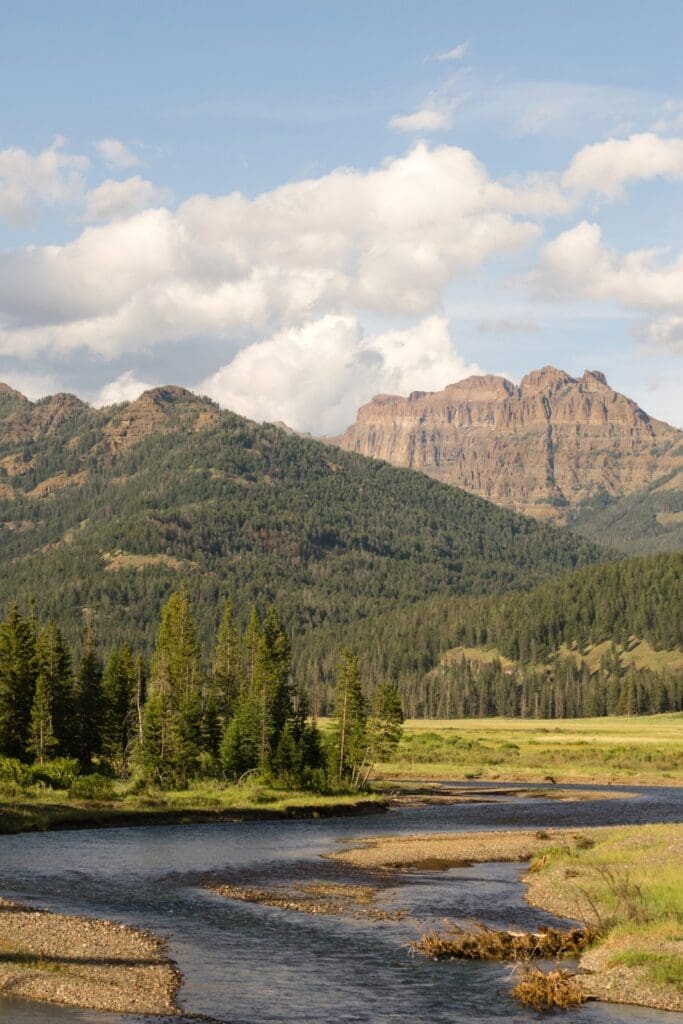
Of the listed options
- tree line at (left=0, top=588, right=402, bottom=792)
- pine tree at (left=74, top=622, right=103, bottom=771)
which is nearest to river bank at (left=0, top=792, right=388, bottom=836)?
tree line at (left=0, top=588, right=402, bottom=792)

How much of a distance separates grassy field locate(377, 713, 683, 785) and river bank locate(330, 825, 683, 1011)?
2154 inches

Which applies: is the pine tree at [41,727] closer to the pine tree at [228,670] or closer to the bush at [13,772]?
the bush at [13,772]

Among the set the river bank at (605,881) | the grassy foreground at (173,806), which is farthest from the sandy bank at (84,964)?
the grassy foreground at (173,806)

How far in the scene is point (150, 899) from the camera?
5444cm

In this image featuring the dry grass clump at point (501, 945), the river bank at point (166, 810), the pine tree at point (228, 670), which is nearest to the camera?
the dry grass clump at point (501, 945)

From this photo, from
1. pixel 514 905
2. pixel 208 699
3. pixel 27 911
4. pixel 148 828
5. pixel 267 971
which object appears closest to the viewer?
pixel 267 971

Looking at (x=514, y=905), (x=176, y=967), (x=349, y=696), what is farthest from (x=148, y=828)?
(x=176, y=967)

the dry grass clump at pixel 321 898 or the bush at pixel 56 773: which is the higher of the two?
the bush at pixel 56 773

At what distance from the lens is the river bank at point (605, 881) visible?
128 ft

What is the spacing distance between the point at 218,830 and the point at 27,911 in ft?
121

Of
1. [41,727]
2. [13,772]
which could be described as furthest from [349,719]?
[13,772]

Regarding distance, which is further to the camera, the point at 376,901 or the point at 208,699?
the point at 208,699

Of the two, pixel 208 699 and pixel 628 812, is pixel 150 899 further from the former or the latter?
pixel 208 699

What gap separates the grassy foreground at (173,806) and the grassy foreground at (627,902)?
29565 millimetres
